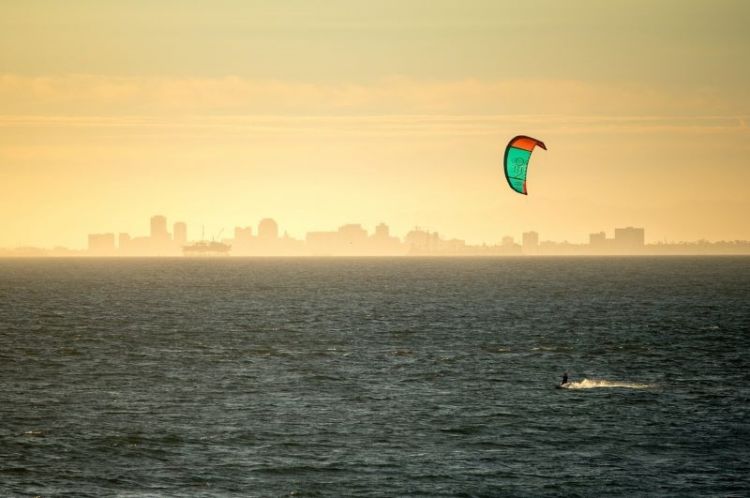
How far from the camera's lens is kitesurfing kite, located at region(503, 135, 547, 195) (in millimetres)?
64188

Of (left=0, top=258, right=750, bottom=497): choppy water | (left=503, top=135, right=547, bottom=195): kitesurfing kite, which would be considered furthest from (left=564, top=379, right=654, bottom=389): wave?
(left=503, top=135, right=547, bottom=195): kitesurfing kite

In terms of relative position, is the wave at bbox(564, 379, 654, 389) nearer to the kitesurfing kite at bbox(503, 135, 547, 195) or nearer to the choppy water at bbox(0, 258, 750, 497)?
the choppy water at bbox(0, 258, 750, 497)

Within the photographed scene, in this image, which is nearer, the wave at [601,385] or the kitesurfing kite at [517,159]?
the kitesurfing kite at [517,159]

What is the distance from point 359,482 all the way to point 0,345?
2348 inches

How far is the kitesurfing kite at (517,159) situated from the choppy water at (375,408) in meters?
13.1

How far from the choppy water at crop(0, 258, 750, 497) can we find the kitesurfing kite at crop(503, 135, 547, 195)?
1307 cm

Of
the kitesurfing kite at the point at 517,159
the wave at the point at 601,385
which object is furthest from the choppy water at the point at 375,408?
the kitesurfing kite at the point at 517,159

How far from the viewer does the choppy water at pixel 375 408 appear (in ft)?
143

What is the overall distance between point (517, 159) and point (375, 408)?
18.1 m

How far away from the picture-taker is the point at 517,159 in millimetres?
65500

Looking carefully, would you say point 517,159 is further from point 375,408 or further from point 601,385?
point 375,408

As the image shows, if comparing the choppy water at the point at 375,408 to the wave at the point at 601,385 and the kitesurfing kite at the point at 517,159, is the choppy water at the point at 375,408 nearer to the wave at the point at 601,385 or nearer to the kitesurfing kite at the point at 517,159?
the wave at the point at 601,385

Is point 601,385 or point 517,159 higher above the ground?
point 517,159

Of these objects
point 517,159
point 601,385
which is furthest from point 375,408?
point 517,159
